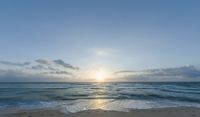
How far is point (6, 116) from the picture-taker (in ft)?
50.5

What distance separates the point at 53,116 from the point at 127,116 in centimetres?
429

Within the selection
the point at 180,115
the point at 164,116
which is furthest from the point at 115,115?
the point at 180,115

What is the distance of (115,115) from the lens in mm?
15320

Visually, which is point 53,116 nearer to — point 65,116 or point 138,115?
point 65,116

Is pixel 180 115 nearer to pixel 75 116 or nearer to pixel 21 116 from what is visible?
pixel 75 116

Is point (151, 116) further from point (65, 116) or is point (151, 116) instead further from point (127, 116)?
point (65, 116)

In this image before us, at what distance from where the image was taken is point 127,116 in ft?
49.4

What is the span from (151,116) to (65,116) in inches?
195

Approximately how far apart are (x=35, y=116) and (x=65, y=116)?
68.3 inches

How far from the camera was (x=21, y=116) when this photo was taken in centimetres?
1507

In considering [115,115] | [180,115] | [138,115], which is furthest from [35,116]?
[180,115]

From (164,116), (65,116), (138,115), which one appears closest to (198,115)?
(164,116)

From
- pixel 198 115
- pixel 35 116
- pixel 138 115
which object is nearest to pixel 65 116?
pixel 35 116

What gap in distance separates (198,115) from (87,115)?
655 centimetres
